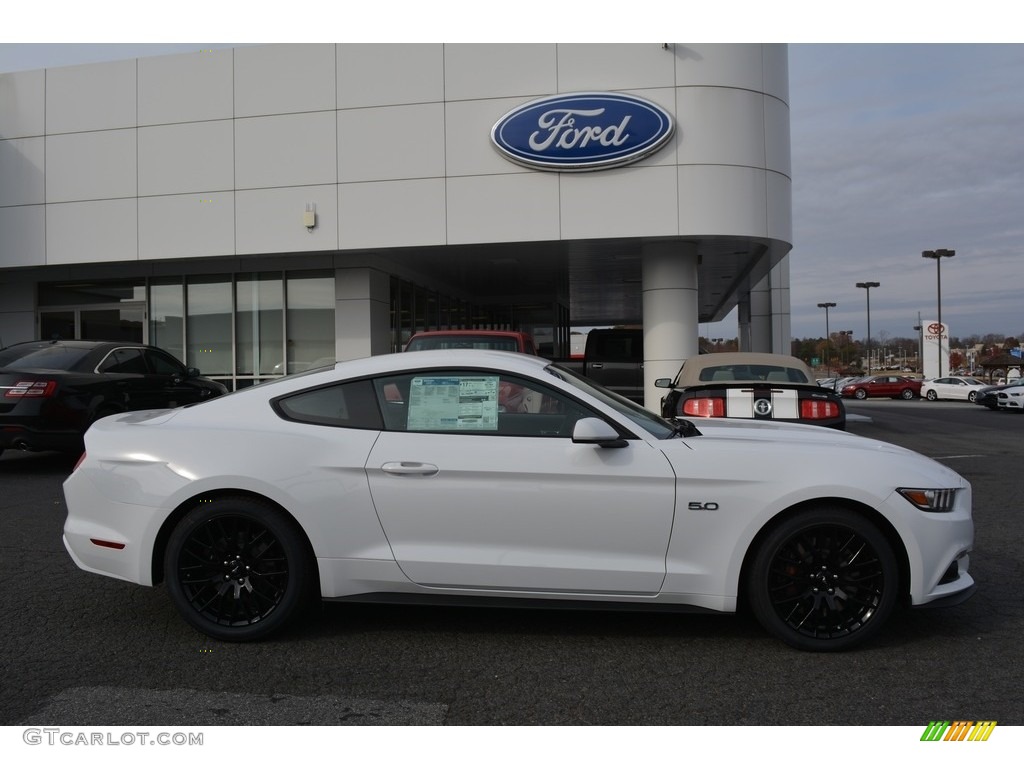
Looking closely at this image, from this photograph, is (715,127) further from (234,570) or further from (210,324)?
(234,570)

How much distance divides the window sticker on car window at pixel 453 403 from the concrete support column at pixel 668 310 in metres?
10.4

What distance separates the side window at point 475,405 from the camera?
3789mm

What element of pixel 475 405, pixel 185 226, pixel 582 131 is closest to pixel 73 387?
pixel 185 226

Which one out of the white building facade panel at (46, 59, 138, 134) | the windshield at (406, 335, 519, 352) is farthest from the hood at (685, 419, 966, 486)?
the white building facade panel at (46, 59, 138, 134)

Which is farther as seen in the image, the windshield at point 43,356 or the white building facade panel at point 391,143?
the white building facade panel at point 391,143

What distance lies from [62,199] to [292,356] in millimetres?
5103

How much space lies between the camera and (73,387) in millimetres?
8984

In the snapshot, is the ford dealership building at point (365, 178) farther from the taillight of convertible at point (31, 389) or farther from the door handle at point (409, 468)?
the door handle at point (409, 468)

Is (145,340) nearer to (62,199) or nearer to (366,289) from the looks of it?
(62,199)

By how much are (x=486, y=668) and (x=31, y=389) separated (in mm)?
7458

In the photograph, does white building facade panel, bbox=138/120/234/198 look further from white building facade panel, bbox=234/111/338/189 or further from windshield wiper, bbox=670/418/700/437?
windshield wiper, bbox=670/418/700/437

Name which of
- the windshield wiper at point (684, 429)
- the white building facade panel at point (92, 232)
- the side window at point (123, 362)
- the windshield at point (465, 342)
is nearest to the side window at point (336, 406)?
the windshield wiper at point (684, 429)

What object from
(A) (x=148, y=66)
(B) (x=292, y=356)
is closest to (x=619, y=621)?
(B) (x=292, y=356)

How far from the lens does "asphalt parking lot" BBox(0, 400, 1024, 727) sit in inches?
119
